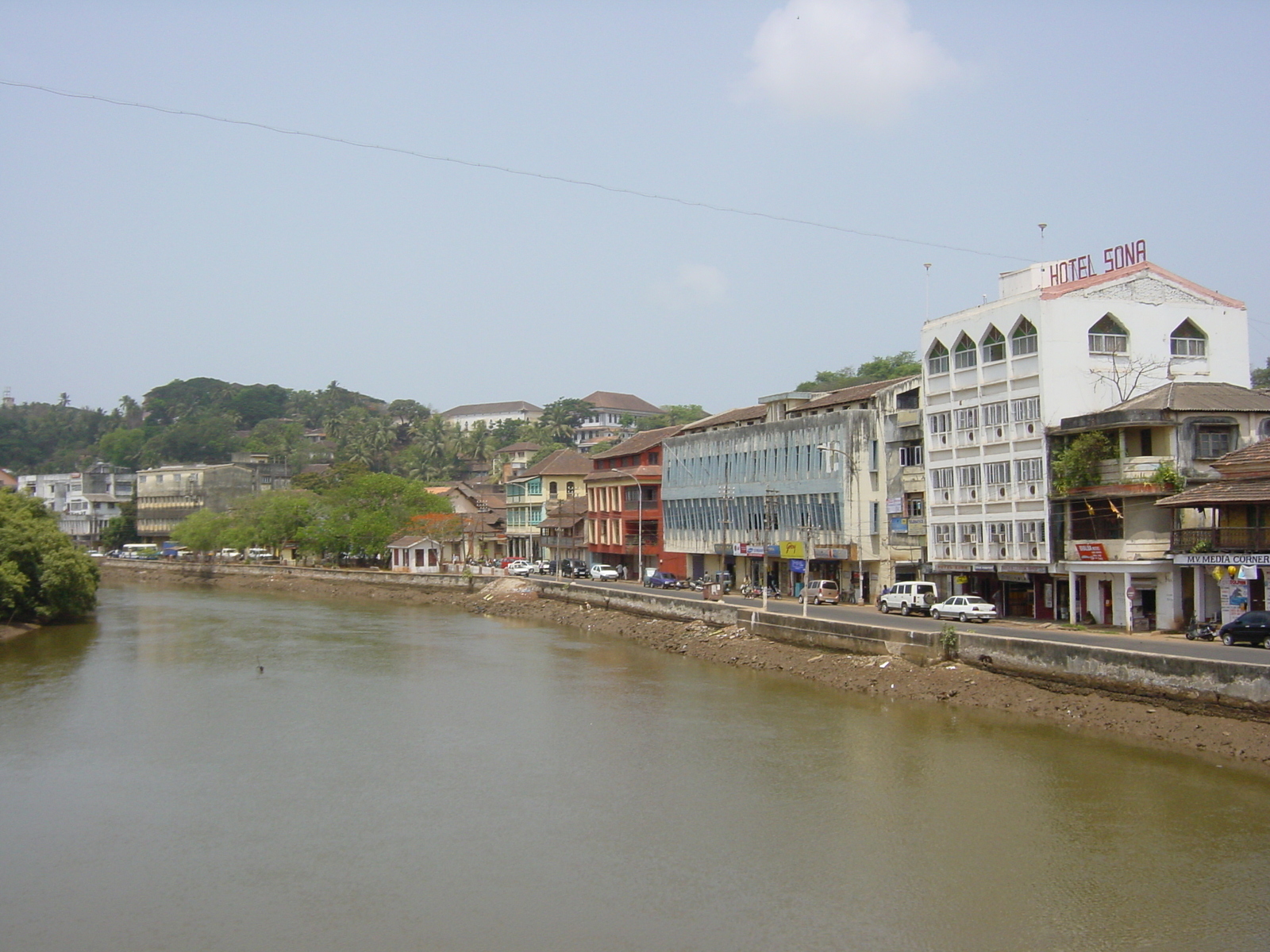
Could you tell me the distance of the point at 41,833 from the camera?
23.5 m

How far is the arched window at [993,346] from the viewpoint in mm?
45312

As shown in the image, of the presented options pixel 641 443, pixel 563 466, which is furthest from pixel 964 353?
pixel 563 466

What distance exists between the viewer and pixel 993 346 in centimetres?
4588

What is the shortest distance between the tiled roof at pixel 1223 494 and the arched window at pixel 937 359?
13.8 meters

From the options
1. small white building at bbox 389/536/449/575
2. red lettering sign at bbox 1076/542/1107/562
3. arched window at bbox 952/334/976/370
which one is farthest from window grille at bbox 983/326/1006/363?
small white building at bbox 389/536/449/575

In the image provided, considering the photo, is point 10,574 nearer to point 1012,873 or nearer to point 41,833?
point 41,833

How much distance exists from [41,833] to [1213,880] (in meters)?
23.4

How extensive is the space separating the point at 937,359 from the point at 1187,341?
1014 cm

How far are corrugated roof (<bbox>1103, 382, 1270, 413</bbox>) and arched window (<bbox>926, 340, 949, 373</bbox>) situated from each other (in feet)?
27.4

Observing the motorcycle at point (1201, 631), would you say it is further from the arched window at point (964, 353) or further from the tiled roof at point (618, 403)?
the tiled roof at point (618, 403)

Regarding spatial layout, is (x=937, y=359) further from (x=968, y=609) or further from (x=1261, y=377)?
(x=1261, y=377)

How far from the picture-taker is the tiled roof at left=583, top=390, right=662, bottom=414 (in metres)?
182

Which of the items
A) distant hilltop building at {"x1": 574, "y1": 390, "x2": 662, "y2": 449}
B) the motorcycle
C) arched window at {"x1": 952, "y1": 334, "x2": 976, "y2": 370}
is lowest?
the motorcycle

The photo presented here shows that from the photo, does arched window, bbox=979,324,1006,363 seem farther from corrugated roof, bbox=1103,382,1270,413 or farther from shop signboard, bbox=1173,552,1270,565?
shop signboard, bbox=1173,552,1270,565
